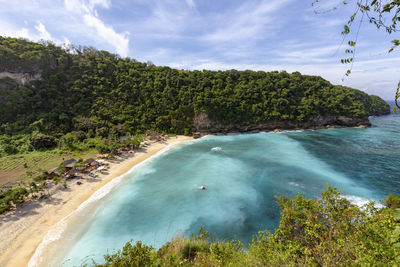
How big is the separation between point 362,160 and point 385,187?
35.1 ft

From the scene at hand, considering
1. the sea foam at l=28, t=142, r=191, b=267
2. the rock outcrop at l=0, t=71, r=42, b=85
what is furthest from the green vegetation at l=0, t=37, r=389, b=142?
the sea foam at l=28, t=142, r=191, b=267

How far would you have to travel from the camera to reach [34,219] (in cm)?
1572

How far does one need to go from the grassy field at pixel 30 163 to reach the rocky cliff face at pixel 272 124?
Result: 2888cm

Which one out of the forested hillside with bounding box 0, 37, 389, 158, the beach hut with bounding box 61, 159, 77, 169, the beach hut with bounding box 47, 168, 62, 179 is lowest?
the beach hut with bounding box 47, 168, 62, 179

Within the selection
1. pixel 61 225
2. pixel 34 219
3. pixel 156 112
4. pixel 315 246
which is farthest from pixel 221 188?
pixel 156 112

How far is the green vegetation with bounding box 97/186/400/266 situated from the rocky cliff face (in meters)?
39.9

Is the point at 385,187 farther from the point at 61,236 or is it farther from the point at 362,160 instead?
→ the point at 61,236

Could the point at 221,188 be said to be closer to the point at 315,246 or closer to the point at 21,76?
the point at 315,246

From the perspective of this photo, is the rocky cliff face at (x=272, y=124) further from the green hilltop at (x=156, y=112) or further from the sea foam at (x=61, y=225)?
the sea foam at (x=61, y=225)

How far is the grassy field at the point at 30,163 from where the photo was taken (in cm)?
2145

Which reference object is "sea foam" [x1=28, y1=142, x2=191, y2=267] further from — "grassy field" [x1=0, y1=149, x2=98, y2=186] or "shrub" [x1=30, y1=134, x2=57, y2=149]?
"shrub" [x1=30, y1=134, x2=57, y2=149]

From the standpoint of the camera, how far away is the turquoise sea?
50.4ft

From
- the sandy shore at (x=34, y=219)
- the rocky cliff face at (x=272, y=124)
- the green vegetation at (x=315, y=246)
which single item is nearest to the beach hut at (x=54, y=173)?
the sandy shore at (x=34, y=219)

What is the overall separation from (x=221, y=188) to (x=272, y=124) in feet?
132
